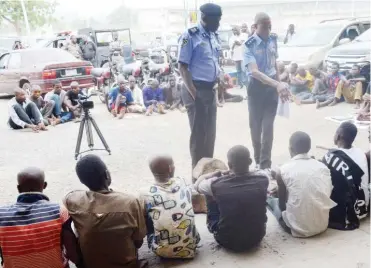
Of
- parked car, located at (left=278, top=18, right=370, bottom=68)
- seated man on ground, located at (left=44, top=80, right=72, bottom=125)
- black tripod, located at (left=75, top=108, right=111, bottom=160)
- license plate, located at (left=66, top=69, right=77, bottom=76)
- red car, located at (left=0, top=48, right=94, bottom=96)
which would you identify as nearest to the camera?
black tripod, located at (left=75, top=108, right=111, bottom=160)

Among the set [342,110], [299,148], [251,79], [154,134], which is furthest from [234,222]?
[342,110]

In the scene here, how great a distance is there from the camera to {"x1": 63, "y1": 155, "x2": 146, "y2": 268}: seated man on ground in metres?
2.72

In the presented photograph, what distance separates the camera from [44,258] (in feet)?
8.86

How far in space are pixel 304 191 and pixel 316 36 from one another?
10.0 metres

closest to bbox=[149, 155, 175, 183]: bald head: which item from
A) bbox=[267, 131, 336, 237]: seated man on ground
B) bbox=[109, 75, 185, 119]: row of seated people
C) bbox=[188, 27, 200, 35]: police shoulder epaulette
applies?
bbox=[267, 131, 336, 237]: seated man on ground

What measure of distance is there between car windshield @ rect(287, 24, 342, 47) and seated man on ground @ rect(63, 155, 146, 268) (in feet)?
34.0

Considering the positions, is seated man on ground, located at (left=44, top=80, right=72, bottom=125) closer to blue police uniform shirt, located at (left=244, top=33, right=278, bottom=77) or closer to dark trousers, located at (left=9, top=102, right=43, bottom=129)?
dark trousers, located at (left=9, top=102, right=43, bottom=129)

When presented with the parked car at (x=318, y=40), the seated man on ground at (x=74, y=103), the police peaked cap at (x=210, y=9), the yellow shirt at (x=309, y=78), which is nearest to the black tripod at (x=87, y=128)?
the police peaked cap at (x=210, y=9)

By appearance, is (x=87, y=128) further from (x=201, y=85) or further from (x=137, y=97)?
(x=137, y=97)

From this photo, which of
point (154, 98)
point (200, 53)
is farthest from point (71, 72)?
point (200, 53)

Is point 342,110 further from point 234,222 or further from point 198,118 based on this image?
point 234,222

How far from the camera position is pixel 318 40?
39.9 feet

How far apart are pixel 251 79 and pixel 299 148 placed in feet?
4.19

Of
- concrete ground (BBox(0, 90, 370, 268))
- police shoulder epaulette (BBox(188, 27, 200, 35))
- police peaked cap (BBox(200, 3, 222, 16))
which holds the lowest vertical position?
concrete ground (BBox(0, 90, 370, 268))
